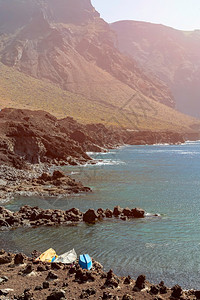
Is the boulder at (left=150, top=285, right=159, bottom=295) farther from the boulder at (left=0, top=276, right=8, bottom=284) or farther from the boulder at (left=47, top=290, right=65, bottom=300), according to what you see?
the boulder at (left=0, top=276, right=8, bottom=284)

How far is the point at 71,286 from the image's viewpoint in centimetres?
1986

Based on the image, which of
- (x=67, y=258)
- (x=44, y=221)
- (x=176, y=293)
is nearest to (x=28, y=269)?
(x=67, y=258)

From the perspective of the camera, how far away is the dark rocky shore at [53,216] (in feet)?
116

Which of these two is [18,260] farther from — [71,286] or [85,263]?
[71,286]

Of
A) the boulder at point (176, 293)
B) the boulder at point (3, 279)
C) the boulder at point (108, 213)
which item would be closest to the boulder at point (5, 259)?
the boulder at point (3, 279)

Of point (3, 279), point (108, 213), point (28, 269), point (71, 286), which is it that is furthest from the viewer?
point (108, 213)

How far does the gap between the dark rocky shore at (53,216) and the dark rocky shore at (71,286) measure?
1216 cm

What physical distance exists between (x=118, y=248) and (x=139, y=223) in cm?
820

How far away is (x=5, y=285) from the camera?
63.9 ft

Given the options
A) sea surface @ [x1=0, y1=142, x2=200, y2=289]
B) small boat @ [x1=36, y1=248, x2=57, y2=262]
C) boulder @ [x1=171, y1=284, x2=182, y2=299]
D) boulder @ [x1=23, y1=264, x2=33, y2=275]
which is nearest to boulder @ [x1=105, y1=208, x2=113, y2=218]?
sea surface @ [x1=0, y1=142, x2=200, y2=289]

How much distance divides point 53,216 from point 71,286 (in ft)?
57.3

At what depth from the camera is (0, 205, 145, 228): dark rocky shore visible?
116 ft

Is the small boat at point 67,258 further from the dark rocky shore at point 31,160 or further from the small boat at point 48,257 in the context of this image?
the dark rocky shore at point 31,160

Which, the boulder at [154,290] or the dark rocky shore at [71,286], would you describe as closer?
the dark rocky shore at [71,286]
